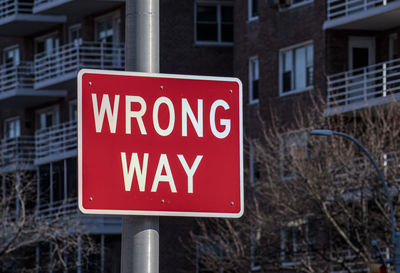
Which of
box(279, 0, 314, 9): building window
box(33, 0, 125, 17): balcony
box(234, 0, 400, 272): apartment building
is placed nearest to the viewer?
box(234, 0, 400, 272): apartment building

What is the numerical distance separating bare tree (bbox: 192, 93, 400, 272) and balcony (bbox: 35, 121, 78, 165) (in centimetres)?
1325

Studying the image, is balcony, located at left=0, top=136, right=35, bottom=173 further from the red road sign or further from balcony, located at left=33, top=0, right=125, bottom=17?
the red road sign

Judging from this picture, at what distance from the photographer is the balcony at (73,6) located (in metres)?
52.8

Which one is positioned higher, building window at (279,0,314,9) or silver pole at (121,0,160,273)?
building window at (279,0,314,9)

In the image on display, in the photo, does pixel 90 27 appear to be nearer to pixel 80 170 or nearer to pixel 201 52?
pixel 201 52

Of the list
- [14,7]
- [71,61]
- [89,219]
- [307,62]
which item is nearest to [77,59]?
[71,61]

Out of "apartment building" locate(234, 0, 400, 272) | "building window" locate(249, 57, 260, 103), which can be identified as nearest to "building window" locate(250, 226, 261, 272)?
"apartment building" locate(234, 0, 400, 272)

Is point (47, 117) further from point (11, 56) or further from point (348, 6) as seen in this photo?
point (348, 6)

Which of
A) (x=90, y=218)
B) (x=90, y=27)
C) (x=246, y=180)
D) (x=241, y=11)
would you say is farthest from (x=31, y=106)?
(x=246, y=180)

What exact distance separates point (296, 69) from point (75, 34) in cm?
1523

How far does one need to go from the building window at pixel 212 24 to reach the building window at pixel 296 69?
7431 mm

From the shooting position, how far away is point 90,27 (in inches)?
2151

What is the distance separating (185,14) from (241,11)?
4.18 metres

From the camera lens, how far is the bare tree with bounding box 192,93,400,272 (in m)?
36.7
